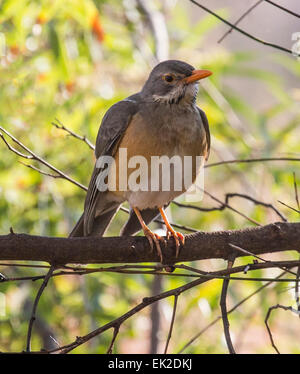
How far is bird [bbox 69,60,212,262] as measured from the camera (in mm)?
4074

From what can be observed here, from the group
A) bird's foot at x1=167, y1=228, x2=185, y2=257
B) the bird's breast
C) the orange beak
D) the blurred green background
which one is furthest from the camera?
the blurred green background

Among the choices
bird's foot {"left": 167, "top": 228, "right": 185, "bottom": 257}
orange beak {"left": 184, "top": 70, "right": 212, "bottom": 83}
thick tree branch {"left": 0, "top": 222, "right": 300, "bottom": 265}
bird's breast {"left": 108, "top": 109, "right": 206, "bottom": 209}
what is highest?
orange beak {"left": 184, "top": 70, "right": 212, "bottom": 83}

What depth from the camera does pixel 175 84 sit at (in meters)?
4.35

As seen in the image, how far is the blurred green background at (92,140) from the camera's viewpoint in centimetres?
498

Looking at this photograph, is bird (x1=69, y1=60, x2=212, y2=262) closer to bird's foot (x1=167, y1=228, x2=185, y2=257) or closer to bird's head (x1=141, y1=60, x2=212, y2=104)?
bird's head (x1=141, y1=60, x2=212, y2=104)

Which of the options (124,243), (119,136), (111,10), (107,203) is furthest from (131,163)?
(111,10)

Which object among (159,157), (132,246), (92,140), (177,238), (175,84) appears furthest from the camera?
(92,140)

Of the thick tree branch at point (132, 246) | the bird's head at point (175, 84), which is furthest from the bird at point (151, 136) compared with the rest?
the thick tree branch at point (132, 246)

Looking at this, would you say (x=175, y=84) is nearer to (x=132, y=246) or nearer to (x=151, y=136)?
(x=151, y=136)

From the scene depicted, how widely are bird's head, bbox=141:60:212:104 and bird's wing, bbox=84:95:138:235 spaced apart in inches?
7.4

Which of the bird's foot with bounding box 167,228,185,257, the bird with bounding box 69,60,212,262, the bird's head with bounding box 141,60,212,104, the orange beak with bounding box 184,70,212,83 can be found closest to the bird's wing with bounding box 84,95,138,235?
the bird with bounding box 69,60,212,262

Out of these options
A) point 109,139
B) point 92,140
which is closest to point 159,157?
point 109,139

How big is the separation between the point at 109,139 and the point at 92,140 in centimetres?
116

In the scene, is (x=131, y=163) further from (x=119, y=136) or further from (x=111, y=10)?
(x=111, y=10)
